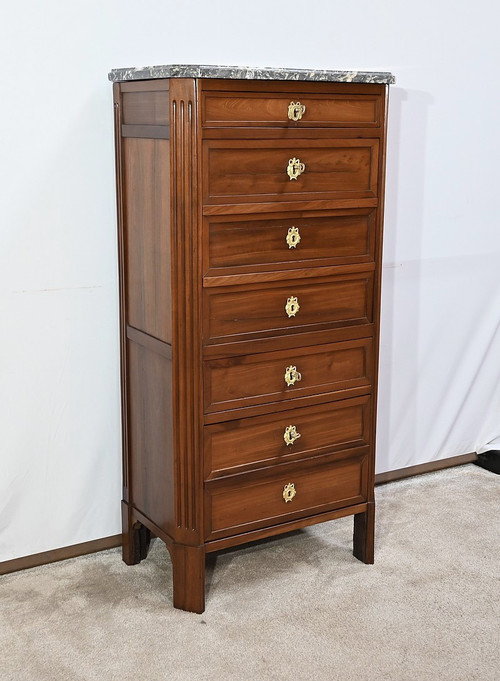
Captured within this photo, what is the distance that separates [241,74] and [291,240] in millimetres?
420

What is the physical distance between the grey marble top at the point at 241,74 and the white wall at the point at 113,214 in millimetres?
209

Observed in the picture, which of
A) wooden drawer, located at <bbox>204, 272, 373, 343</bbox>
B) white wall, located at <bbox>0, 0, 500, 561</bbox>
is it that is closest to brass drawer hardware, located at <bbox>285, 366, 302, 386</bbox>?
wooden drawer, located at <bbox>204, 272, 373, 343</bbox>

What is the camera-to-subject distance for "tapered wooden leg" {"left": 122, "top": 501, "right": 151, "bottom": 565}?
8.20ft

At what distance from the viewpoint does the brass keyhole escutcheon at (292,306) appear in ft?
7.32

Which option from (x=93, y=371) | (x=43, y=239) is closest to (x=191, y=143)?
(x=43, y=239)

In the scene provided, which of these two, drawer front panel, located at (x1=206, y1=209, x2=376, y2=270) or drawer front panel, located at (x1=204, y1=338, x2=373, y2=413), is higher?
drawer front panel, located at (x1=206, y1=209, x2=376, y2=270)

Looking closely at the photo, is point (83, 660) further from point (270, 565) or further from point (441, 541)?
point (441, 541)

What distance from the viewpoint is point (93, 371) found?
250 centimetres

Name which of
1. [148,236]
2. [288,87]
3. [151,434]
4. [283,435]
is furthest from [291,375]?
[288,87]

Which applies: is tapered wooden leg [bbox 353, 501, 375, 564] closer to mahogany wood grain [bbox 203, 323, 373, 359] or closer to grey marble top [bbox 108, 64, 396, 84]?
mahogany wood grain [bbox 203, 323, 373, 359]

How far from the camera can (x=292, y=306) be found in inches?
88.2

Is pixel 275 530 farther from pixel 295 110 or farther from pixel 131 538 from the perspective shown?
pixel 295 110

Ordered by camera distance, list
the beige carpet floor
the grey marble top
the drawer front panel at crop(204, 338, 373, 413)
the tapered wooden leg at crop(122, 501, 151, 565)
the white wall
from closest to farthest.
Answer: the grey marble top → the beige carpet floor → the drawer front panel at crop(204, 338, 373, 413) → the white wall → the tapered wooden leg at crop(122, 501, 151, 565)

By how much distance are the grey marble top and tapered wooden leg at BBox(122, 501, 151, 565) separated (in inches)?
46.0
